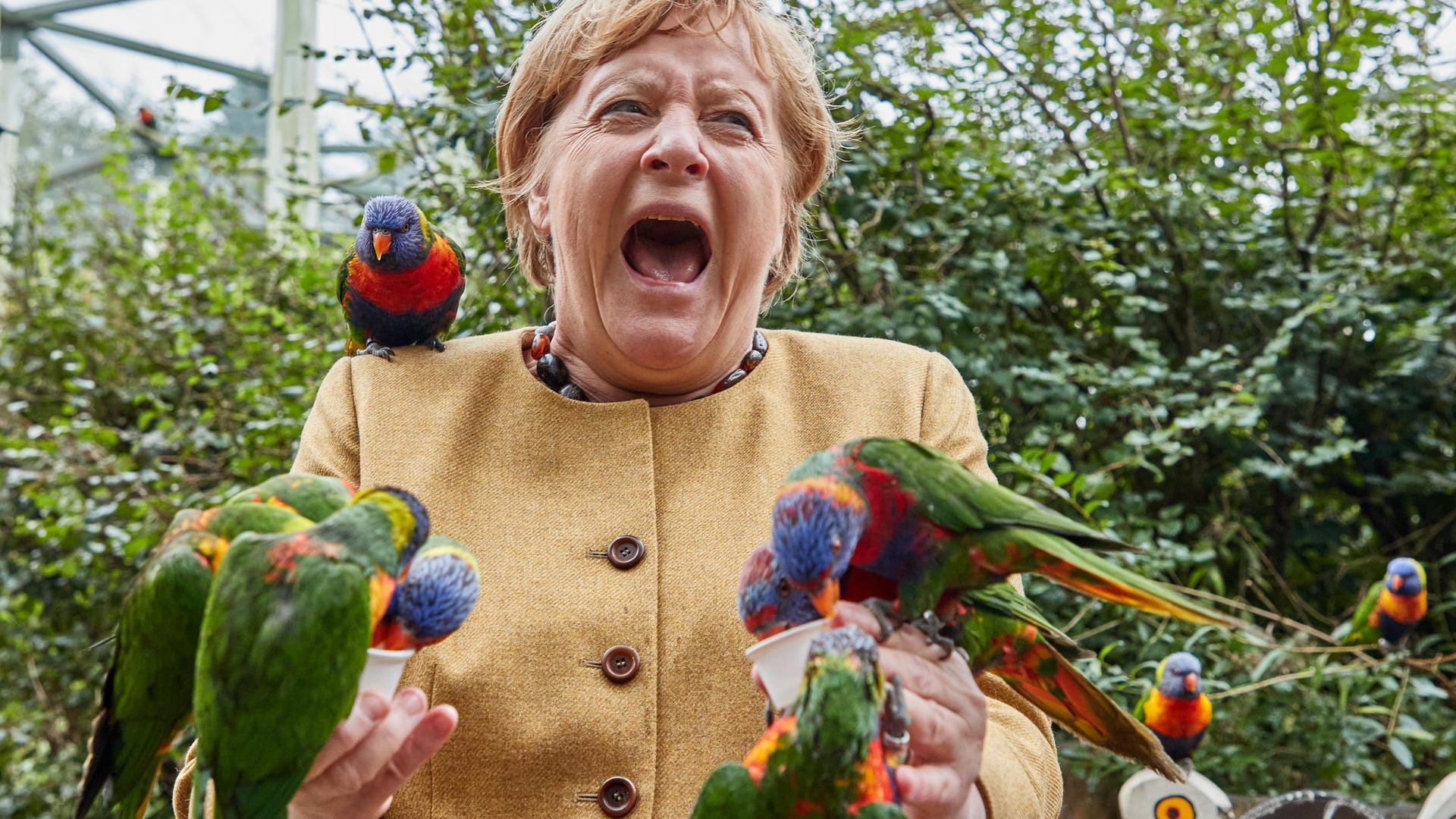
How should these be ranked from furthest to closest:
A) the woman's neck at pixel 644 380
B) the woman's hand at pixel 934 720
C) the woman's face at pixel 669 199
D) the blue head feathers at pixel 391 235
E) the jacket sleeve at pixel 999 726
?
1. the blue head feathers at pixel 391 235
2. the woman's neck at pixel 644 380
3. the woman's face at pixel 669 199
4. the jacket sleeve at pixel 999 726
5. the woman's hand at pixel 934 720

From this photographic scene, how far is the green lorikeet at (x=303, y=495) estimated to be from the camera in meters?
0.98

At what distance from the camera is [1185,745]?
7.89 feet

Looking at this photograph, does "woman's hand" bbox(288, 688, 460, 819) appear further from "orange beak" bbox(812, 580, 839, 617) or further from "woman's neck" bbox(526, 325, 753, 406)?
"woman's neck" bbox(526, 325, 753, 406)

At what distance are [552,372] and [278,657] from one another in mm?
974

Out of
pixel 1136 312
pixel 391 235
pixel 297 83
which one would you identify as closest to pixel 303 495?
pixel 391 235

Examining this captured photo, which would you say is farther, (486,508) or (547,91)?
(547,91)

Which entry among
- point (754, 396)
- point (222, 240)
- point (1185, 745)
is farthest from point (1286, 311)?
point (222, 240)

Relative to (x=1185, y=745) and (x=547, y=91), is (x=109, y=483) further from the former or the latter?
(x=1185, y=745)

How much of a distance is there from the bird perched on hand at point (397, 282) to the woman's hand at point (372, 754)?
926mm

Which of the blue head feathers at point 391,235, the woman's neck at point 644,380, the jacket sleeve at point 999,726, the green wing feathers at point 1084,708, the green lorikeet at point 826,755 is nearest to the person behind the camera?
the green lorikeet at point 826,755

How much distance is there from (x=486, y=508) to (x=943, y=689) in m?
0.76

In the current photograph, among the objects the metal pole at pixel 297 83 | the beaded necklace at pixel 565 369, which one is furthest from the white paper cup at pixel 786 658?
the metal pole at pixel 297 83

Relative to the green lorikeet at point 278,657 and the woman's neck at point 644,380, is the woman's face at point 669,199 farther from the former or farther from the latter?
the green lorikeet at point 278,657

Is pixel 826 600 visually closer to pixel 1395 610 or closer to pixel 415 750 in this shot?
pixel 415 750
